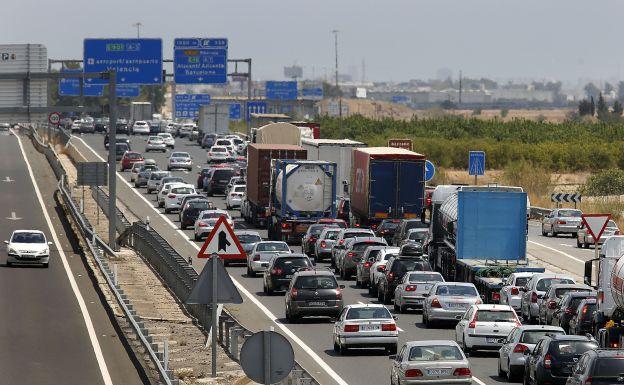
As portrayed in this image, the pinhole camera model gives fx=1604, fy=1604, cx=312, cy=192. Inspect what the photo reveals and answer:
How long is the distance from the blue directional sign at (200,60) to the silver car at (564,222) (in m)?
22.9

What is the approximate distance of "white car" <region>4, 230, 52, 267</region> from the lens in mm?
51875

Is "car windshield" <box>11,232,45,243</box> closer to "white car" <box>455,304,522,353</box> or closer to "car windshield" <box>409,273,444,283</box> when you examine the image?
"car windshield" <box>409,273,444,283</box>

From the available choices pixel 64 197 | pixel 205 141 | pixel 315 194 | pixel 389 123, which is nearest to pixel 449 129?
pixel 389 123

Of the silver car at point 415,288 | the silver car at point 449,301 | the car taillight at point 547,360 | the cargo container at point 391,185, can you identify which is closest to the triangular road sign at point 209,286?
the car taillight at point 547,360

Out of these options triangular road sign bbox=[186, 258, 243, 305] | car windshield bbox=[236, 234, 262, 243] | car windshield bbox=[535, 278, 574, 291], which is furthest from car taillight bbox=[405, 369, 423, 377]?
car windshield bbox=[236, 234, 262, 243]

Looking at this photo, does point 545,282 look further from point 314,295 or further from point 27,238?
point 27,238

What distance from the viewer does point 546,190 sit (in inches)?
3693

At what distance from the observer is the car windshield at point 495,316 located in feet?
105

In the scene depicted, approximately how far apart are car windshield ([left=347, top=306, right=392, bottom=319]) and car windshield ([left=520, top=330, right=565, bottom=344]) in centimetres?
476

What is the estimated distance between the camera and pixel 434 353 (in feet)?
85.3

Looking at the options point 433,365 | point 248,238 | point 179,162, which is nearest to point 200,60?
point 179,162

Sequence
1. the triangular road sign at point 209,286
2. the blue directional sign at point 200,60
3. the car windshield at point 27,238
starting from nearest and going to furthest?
the triangular road sign at point 209,286
the car windshield at point 27,238
the blue directional sign at point 200,60

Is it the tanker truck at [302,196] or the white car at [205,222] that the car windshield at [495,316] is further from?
the white car at [205,222]

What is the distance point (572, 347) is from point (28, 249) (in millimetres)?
29645
